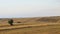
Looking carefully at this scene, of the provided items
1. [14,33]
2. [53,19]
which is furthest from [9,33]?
[53,19]

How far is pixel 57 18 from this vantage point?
65.1ft

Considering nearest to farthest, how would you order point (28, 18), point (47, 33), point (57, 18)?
point (47, 33)
point (28, 18)
point (57, 18)

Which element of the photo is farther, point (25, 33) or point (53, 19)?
point (53, 19)

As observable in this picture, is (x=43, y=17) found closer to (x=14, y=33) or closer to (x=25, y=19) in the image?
(x=25, y=19)

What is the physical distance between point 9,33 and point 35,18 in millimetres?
10154

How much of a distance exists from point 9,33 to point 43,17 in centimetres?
1023

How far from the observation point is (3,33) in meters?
9.10

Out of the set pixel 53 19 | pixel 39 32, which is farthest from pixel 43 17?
pixel 39 32

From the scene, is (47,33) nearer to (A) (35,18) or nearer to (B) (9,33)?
(B) (9,33)

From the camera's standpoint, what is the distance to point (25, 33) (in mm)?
8891

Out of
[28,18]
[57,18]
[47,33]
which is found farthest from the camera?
[57,18]

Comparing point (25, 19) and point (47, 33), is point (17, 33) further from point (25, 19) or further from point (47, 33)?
point (25, 19)

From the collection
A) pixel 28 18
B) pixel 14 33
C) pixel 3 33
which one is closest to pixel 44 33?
pixel 14 33

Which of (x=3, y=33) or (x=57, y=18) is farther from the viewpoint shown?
(x=57, y=18)
